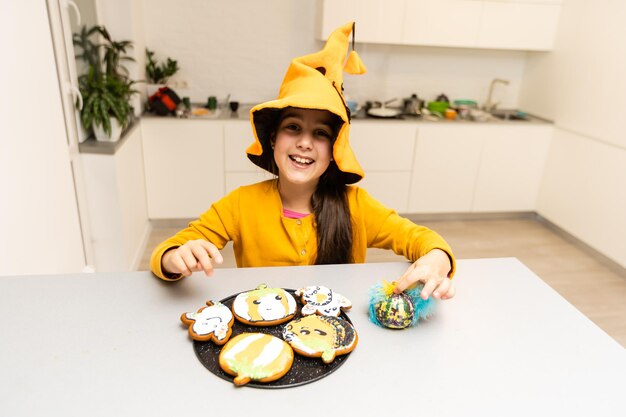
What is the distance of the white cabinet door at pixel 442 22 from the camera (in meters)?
3.18

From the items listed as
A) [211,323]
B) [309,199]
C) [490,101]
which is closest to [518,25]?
[490,101]

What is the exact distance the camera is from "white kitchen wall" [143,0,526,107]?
329cm

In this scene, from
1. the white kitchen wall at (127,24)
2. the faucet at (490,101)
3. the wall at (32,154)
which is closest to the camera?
the wall at (32,154)

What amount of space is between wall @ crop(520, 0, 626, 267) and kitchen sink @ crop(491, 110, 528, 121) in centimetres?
15

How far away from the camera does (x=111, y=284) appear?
0.95 m

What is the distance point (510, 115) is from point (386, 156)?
121 centimetres

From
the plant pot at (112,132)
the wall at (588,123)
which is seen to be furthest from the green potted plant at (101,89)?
the wall at (588,123)

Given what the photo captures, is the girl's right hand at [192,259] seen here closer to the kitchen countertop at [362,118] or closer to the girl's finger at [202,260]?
the girl's finger at [202,260]

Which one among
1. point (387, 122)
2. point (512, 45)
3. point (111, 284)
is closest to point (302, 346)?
point (111, 284)

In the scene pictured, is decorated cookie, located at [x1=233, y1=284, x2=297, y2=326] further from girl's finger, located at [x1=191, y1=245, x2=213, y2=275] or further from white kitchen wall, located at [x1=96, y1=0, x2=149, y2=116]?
white kitchen wall, located at [x1=96, y1=0, x2=149, y2=116]

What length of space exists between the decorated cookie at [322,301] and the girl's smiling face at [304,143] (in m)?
0.36

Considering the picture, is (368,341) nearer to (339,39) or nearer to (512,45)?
(339,39)

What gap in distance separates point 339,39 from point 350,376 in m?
0.86

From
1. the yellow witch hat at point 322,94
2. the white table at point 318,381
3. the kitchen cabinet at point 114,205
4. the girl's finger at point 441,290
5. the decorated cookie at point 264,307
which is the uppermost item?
the yellow witch hat at point 322,94
